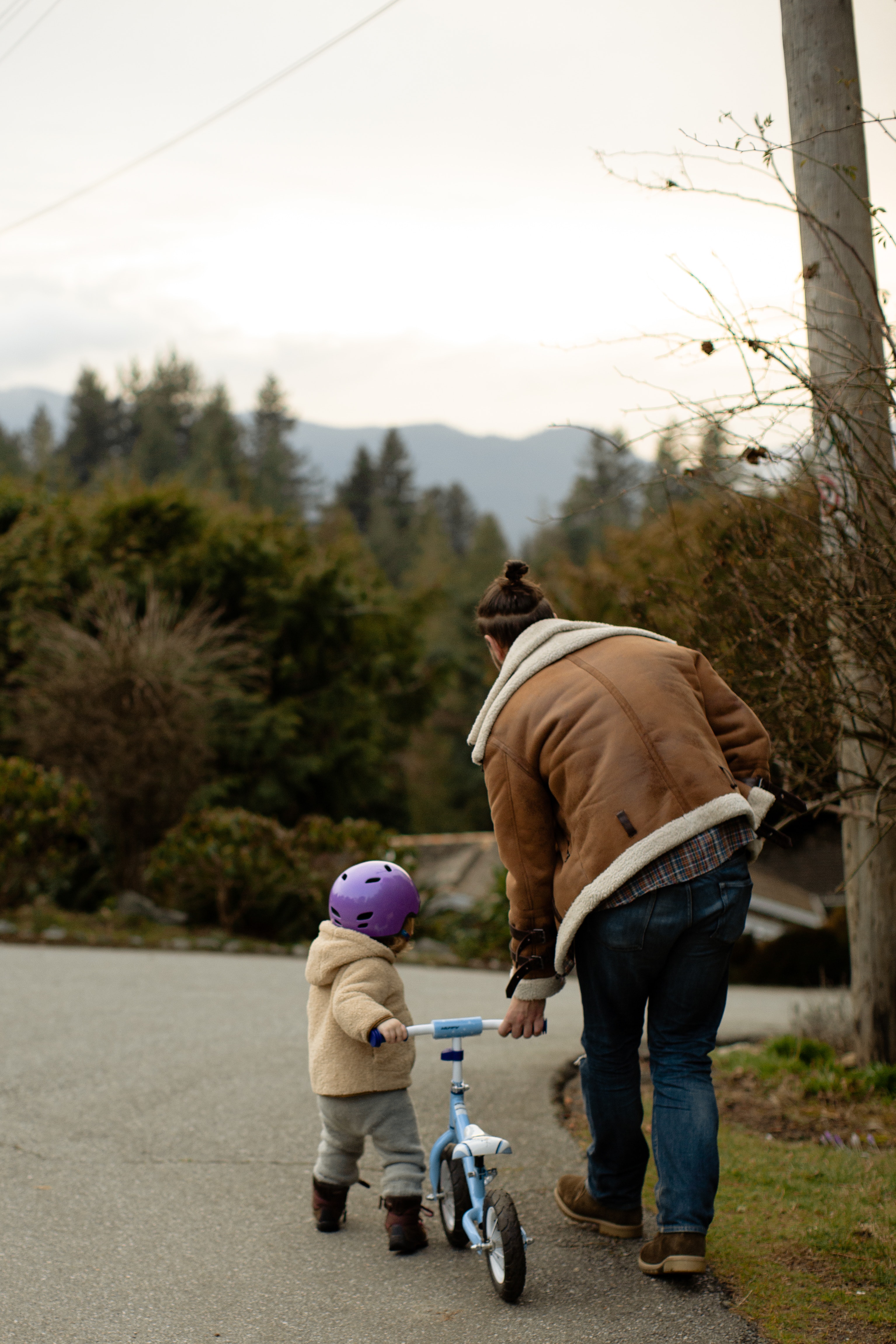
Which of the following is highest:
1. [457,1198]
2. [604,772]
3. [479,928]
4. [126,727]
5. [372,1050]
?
[604,772]

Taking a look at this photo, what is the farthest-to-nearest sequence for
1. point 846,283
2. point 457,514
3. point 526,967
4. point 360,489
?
point 457,514
point 360,489
point 846,283
point 526,967

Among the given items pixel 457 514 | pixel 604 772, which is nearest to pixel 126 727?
pixel 604 772

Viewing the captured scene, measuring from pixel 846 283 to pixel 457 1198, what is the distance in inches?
139

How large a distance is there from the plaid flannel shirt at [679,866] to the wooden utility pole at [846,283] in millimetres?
1570

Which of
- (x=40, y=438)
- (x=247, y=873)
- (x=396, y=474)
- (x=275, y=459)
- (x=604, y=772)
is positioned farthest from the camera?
(x=40, y=438)

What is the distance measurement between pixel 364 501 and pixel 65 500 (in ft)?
223

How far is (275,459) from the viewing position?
84.4 metres

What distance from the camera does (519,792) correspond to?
3189 mm

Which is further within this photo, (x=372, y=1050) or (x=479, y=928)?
(x=479, y=928)

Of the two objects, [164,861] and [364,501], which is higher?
[364,501]

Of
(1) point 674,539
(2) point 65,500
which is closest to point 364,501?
(2) point 65,500

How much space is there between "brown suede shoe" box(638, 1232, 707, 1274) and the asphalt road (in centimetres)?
6

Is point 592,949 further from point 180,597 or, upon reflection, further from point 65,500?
point 65,500

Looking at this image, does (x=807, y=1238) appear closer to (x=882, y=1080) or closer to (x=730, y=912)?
(x=730, y=912)
